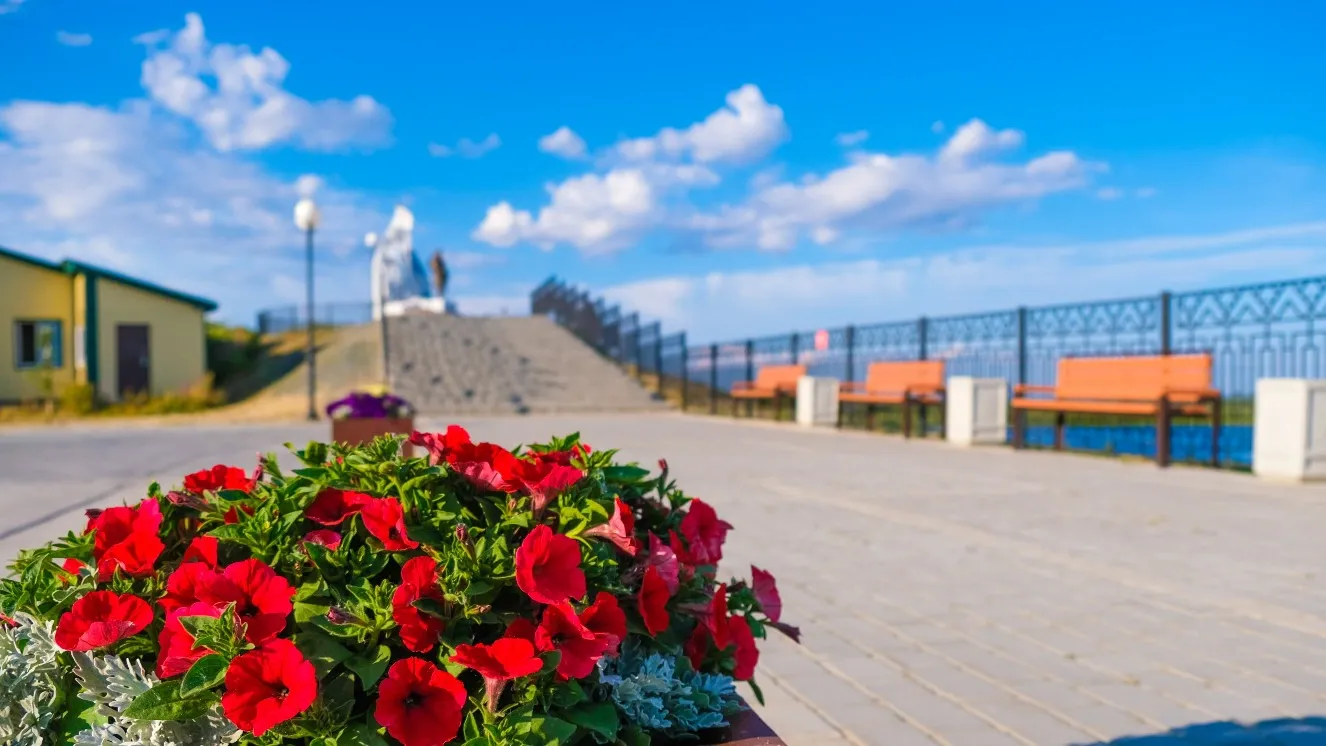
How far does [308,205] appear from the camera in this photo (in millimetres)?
20031

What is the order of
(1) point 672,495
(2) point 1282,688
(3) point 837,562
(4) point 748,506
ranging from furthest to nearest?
1. (4) point 748,506
2. (3) point 837,562
3. (2) point 1282,688
4. (1) point 672,495

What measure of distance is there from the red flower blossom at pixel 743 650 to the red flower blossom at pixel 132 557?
91 cm

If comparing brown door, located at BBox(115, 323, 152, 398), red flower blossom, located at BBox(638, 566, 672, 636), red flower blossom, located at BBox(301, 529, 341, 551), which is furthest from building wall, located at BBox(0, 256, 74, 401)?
red flower blossom, located at BBox(638, 566, 672, 636)

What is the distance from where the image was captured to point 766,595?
1.71 metres

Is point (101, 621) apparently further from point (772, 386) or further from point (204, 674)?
point (772, 386)

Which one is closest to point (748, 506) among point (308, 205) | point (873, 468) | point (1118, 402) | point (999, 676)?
point (873, 468)

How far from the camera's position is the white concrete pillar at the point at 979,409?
465 inches

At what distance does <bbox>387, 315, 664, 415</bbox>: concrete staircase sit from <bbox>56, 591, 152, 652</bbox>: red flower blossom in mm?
23587

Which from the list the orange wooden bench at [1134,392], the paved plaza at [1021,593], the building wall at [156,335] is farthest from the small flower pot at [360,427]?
the building wall at [156,335]

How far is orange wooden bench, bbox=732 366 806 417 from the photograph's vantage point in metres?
17.9

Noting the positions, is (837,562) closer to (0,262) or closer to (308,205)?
(308,205)

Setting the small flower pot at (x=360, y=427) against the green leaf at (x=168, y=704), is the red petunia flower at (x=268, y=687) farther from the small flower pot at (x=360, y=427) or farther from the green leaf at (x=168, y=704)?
the small flower pot at (x=360, y=427)

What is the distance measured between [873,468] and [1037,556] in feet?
14.9

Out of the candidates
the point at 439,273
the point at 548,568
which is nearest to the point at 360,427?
the point at 548,568
